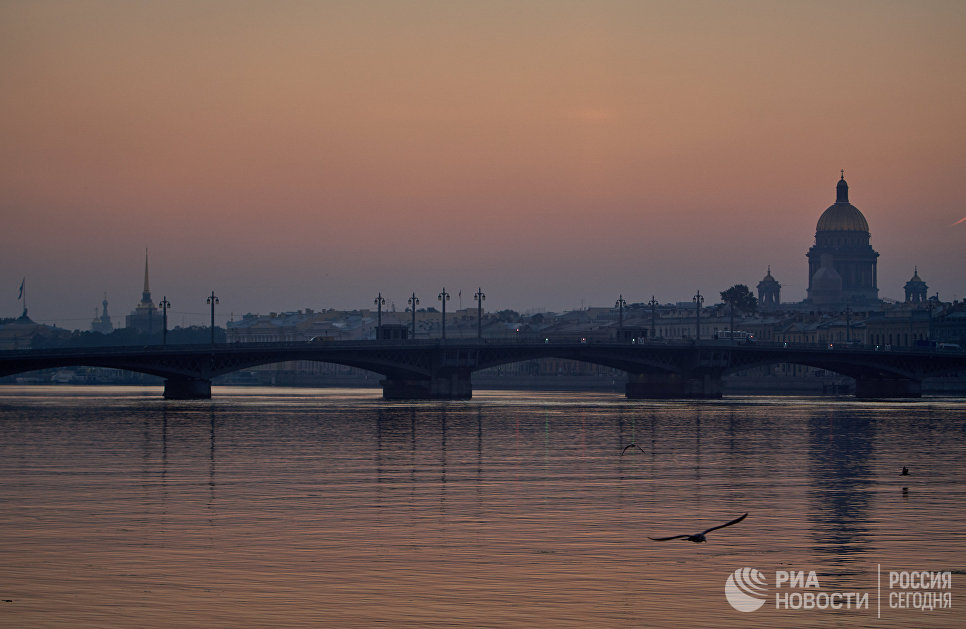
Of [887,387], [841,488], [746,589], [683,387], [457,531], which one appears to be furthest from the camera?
[887,387]

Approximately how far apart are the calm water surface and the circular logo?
17 centimetres

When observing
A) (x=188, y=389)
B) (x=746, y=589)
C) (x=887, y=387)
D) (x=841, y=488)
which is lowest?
(x=746, y=589)

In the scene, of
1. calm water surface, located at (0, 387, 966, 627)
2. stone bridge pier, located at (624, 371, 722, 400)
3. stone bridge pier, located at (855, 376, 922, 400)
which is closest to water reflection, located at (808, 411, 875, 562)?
calm water surface, located at (0, 387, 966, 627)

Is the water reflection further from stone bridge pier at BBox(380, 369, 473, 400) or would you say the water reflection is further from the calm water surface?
stone bridge pier at BBox(380, 369, 473, 400)

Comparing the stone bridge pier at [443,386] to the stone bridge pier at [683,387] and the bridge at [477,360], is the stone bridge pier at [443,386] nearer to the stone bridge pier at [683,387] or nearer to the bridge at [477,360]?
the bridge at [477,360]

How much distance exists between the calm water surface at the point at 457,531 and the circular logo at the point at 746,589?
6.8 inches

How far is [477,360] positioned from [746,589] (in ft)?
316

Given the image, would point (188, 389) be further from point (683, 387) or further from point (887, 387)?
point (887, 387)

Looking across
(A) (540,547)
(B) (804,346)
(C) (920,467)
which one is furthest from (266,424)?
(B) (804,346)

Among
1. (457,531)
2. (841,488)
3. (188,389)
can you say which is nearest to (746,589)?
(457,531)

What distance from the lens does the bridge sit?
103438 mm

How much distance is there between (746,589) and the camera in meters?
19.0

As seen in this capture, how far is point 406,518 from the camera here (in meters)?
26.7

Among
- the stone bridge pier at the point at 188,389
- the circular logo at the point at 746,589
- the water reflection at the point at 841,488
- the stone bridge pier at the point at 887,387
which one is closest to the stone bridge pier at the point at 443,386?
the stone bridge pier at the point at 188,389
